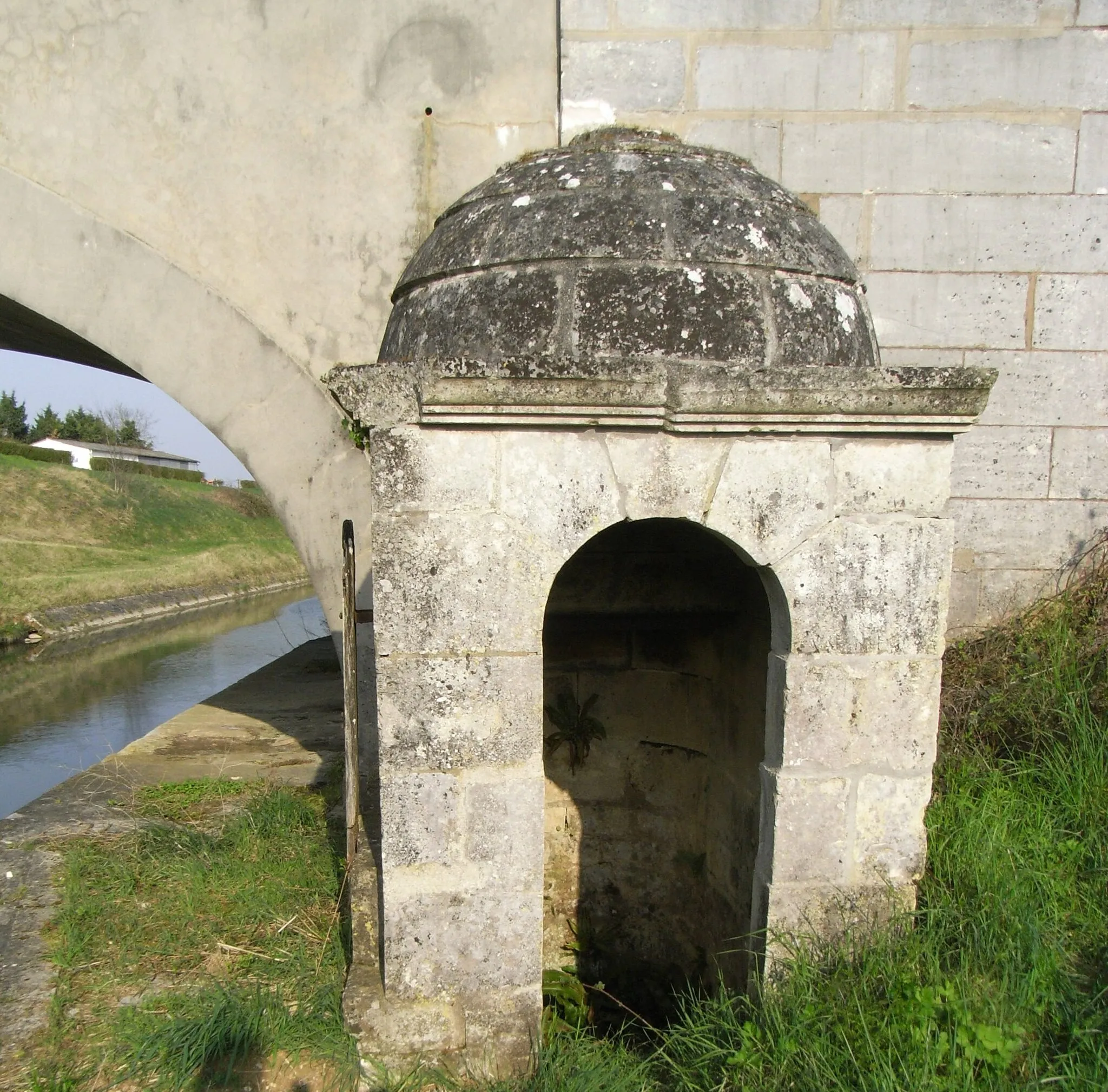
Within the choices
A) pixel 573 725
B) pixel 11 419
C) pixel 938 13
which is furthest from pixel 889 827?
pixel 11 419

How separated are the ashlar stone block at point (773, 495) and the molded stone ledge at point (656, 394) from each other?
63mm

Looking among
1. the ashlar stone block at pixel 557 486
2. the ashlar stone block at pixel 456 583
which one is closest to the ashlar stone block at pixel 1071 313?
the ashlar stone block at pixel 557 486

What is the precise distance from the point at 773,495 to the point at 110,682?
12441mm

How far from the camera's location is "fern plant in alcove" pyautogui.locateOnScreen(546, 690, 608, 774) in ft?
11.5

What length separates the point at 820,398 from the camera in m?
1.92

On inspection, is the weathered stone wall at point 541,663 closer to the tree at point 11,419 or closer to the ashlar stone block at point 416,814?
the ashlar stone block at point 416,814

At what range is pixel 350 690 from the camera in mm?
2539

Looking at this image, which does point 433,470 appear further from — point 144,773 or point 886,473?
point 144,773

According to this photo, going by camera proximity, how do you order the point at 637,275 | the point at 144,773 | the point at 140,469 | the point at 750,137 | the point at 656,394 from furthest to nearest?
the point at 140,469
the point at 144,773
the point at 750,137
the point at 637,275
the point at 656,394

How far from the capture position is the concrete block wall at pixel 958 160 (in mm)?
3801

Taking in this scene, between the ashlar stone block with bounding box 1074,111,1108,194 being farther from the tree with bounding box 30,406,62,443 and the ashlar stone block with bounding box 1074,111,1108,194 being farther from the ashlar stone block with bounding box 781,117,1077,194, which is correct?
the tree with bounding box 30,406,62,443

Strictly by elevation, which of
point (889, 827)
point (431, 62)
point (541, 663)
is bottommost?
point (889, 827)

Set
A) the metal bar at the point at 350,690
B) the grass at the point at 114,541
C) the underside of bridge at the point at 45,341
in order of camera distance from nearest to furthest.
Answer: the metal bar at the point at 350,690 → the underside of bridge at the point at 45,341 → the grass at the point at 114,541

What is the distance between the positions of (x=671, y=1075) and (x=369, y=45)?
14.2 feet
